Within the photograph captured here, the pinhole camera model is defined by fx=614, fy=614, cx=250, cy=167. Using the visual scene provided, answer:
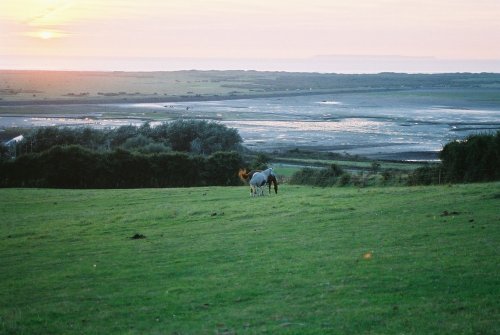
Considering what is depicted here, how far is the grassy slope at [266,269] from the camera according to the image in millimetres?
13656

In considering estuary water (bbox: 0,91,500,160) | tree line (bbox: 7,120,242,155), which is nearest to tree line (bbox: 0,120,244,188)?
tree line (bbox: 7,120,242,155)

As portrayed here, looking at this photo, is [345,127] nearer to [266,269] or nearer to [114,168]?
[114,168]

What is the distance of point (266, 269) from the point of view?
17.9 metres

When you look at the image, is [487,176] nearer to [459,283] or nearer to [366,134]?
[459,283]

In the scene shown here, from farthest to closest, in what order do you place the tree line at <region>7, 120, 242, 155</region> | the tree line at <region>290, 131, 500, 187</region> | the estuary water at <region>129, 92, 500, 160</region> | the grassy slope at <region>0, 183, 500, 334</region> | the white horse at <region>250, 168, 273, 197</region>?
the estuary water at <region>129, 92, 500, 160</region>, the tree line at <region>7, 120, 242, 155</region>, the tree line at <region>290, 131, 500, 187</region>, the white horse at <region>250, 168, 273, 197</region>, the grassy slope at <region>0, 183, 500, 334</region>

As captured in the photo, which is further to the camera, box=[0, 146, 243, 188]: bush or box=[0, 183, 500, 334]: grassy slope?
box=[0, 146, 243, 188]: bush

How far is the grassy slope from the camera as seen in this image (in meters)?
13.7

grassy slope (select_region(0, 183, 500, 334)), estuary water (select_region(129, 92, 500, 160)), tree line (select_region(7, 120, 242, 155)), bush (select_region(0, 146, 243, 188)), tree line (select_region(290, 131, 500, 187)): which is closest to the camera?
grassy slope (select_region(0, 183, 500, 334))

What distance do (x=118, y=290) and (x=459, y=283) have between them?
8982 millimetres

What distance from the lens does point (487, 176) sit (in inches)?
1785

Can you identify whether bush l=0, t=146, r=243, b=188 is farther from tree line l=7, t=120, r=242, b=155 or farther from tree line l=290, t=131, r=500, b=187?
tree line l=7, t=120, r=242, b=155

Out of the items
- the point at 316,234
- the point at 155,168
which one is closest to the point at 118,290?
the point at 316,234

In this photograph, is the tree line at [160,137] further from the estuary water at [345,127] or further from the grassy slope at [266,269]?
the grassy slope at [266,269]

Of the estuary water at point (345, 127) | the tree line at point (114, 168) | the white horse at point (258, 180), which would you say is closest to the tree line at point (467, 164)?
the white horse at point (258, 180)
